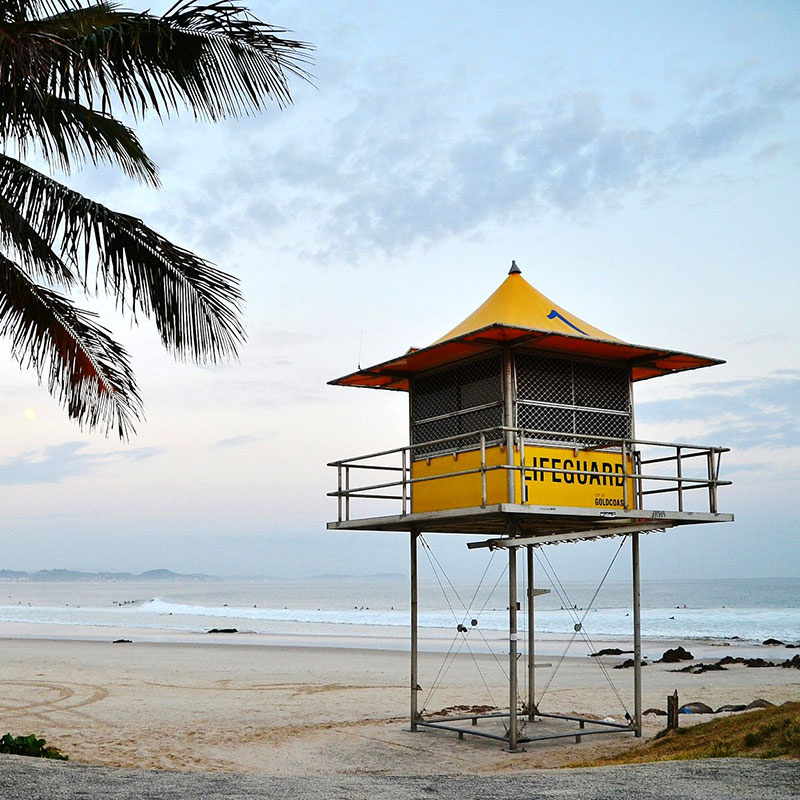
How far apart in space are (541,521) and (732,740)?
166 inches

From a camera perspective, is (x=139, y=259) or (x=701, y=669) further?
(x=701, y=669)

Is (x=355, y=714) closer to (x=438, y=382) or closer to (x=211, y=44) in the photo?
(x=438, y=382)

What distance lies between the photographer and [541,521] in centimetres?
1448

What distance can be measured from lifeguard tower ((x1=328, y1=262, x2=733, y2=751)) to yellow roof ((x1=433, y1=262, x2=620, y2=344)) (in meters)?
0.03

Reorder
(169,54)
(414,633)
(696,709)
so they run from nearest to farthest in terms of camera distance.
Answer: (169,54), (414,633), (696,709)

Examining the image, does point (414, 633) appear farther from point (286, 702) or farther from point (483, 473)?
point (286, 702)

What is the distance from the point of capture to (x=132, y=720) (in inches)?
703

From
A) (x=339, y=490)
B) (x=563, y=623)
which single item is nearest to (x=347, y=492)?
(x=339, y=490)

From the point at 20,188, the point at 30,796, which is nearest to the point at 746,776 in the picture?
the point at 30,796

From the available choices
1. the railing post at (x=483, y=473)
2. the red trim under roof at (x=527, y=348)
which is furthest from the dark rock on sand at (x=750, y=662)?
the railing post at (x=483, y=473)

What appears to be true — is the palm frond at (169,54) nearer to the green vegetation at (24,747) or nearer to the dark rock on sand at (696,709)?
the green vegetation at (24,747)

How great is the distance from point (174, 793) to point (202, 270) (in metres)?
5.48

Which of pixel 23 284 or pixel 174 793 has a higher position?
pixel 23 284

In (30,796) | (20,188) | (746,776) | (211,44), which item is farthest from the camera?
(20,188)
